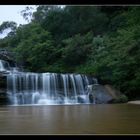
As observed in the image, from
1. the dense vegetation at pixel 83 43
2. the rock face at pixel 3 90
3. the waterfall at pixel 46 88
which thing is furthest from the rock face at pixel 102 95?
the rock face at pixel 3 90

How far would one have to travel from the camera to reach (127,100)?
12.3 metres

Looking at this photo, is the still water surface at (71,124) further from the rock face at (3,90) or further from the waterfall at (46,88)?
the waterfall at (46,88)

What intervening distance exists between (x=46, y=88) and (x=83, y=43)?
3.30 meters

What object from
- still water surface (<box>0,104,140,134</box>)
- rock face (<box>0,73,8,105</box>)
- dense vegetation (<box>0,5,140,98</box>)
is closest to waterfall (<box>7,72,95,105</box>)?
rock face (<box>0,73,8,105</box>)

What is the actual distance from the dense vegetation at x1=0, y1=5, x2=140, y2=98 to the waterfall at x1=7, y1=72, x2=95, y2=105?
1393mm

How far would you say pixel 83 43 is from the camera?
14555mm

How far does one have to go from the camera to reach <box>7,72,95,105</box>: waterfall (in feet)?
37.6

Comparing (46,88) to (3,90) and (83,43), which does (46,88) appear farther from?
(83,43)

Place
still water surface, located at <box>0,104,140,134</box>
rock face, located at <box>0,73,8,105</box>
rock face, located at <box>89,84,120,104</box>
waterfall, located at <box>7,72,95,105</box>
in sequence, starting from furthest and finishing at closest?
rock face, located at <box>89,84,120,104</box> → waterfall, located at <box>7,72,95,105</box> → rock face, located at <box>0,73,8,105</box> → still water surface, located at <box>0,104,140,134</box>

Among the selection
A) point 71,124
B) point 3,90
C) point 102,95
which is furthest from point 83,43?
point 71,124

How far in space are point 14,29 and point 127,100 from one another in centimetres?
580

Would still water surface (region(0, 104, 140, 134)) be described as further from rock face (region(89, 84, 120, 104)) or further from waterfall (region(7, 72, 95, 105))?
rock face (region(89, 84, 120, 104))
